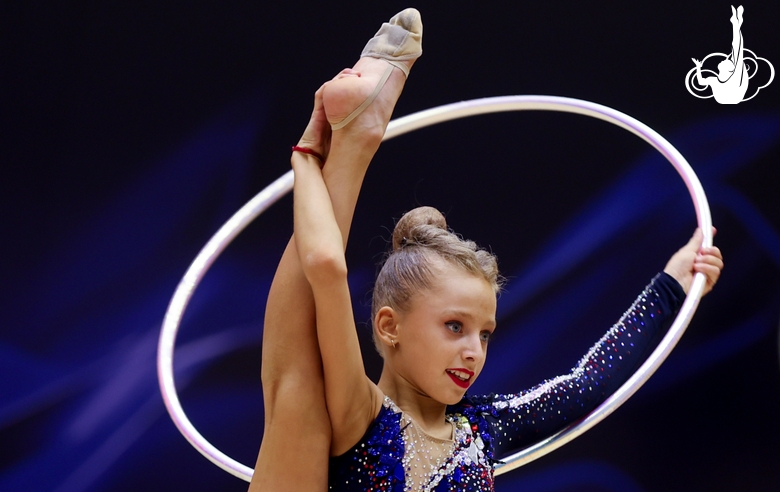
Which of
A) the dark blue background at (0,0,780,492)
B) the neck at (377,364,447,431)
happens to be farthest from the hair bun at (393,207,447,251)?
the dark blue background at (0,0,780,492)

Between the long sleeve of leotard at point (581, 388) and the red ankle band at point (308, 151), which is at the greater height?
the red ankle band at point (308, 151)

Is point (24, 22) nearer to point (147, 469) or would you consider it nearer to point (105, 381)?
point (105, 381)

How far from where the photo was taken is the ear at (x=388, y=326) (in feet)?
4.75

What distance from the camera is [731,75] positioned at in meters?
3.07

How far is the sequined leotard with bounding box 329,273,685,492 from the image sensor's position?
1.33m

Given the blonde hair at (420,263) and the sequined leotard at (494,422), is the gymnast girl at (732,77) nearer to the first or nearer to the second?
the sequined leotard at (494,422)

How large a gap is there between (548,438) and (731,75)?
1921mm

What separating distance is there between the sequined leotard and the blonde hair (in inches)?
A: 7.8

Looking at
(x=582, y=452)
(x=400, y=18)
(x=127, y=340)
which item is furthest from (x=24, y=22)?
(x=582, y=452)

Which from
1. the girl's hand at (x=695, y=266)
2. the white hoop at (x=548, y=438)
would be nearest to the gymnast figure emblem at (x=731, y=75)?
the white hoop at (x=548, y=438)

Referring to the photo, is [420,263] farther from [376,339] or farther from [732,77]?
[732,77]

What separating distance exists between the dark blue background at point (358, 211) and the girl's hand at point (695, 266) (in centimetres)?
106

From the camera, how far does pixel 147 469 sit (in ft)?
8.97

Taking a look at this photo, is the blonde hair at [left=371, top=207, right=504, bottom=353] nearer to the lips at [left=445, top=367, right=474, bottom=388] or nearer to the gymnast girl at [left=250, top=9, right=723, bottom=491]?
the gymnast girl at [left=250, top=9, right=723, bottom=491]
